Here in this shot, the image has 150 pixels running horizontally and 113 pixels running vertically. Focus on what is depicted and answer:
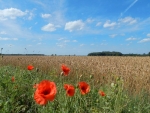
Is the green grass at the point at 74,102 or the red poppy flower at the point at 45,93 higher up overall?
the red poppy flower at the point at 45,93

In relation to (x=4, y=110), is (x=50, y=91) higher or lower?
higher

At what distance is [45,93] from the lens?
4.88ft

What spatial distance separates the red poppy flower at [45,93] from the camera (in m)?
1.40

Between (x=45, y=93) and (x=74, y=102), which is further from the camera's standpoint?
(x=74, y=102)

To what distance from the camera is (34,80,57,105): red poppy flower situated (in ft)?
4.58

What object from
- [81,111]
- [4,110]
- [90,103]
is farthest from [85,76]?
[4,110]

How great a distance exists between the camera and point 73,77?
24.3 ft

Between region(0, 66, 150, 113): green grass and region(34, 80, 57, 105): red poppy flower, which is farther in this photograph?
region(0, 66, 150, 113): green grass

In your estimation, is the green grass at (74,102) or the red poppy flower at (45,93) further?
the green grass at (74,102)

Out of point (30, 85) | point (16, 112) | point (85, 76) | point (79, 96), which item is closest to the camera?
point (79, 96)

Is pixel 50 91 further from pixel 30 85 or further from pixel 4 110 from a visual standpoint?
pixel 30 85

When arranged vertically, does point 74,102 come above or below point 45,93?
below

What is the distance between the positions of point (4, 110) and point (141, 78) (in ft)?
12.8

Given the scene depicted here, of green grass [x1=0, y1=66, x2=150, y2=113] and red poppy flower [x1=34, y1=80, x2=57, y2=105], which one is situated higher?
red poppy flower [x1=34, y1=80, x2=57, y2=105]
